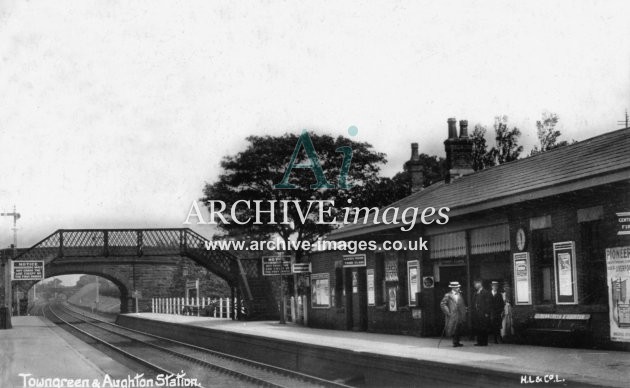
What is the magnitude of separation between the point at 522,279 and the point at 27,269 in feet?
75.0

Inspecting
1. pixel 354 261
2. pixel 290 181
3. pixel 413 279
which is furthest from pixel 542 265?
pixel 290 181

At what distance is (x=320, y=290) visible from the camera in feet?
83.9

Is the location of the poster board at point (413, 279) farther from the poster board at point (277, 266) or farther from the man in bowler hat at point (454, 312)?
the poster board at point (277, 266)

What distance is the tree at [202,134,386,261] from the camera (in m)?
33.9

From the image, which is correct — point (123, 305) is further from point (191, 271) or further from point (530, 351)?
point (530, 351)

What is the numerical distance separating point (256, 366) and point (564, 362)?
7.67 meters

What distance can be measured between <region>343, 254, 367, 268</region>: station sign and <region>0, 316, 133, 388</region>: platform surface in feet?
21.1

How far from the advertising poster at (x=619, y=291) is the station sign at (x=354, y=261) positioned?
9230mm

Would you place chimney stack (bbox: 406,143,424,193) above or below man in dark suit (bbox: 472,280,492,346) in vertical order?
above

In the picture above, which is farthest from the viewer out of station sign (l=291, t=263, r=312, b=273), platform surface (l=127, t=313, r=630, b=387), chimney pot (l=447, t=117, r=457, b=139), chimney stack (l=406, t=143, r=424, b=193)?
chimney stack (l=406, t=143, r=424, b=193)

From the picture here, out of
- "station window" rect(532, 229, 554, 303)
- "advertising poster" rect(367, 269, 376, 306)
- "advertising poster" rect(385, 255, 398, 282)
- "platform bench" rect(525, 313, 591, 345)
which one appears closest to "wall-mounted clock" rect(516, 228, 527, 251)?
"station window" rect(532, 229, 554, 303)

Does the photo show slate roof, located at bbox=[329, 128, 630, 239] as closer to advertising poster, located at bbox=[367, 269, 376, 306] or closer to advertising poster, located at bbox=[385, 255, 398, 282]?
advertising poster, located at bbox=[385, 255, 398, 282]

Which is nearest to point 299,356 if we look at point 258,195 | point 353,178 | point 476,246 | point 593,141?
point 476,246

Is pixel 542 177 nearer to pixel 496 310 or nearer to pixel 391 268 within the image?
pixel 496 310
